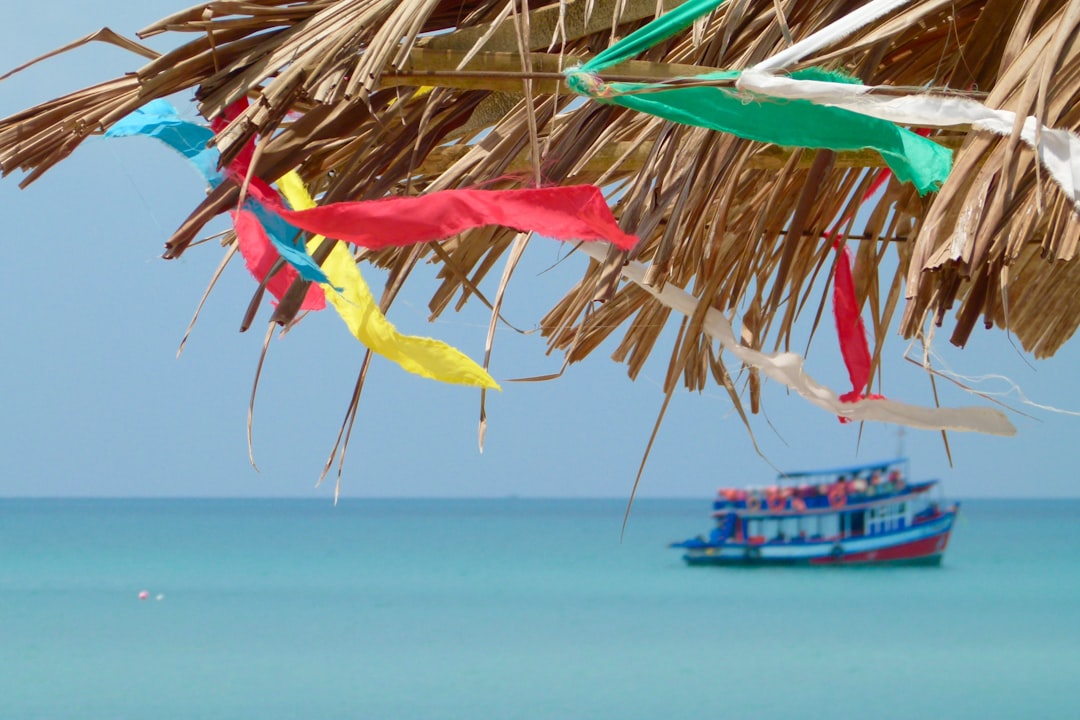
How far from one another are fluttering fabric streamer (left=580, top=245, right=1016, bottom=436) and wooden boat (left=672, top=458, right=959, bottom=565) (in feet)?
62.6

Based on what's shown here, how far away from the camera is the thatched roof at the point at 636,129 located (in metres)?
1.08

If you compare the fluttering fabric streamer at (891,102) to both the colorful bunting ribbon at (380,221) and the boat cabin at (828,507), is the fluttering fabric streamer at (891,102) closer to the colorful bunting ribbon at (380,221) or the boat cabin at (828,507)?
the colorful bunting ribbon at (380,221)

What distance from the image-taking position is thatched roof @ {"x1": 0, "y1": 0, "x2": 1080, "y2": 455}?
1.08 m

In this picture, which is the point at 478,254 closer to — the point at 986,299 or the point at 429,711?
the point at 986,299

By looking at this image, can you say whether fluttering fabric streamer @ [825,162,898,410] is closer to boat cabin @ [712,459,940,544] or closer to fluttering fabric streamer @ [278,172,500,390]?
fluttering fabric streamer @ [278,172,500,390]

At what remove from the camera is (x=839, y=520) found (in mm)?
21641

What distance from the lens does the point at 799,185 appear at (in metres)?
1.63

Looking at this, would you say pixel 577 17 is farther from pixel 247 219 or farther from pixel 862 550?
pixel 862 550

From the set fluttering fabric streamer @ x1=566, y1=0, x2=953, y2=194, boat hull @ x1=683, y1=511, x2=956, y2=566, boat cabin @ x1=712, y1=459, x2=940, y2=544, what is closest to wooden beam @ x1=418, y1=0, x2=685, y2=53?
fluttering fabric streamer @ x1=566, y1=0, x2=953, y2=194

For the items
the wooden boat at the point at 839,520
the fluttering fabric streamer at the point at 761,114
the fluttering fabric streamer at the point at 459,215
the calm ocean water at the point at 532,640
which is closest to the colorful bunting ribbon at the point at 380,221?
the fluttering fabric streamer at the point at 459,215

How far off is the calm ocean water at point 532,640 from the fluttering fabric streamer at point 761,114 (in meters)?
9.09

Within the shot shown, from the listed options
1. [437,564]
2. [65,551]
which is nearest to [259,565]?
[437,564]

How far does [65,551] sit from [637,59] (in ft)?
109

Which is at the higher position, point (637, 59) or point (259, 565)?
point (259, 565)
